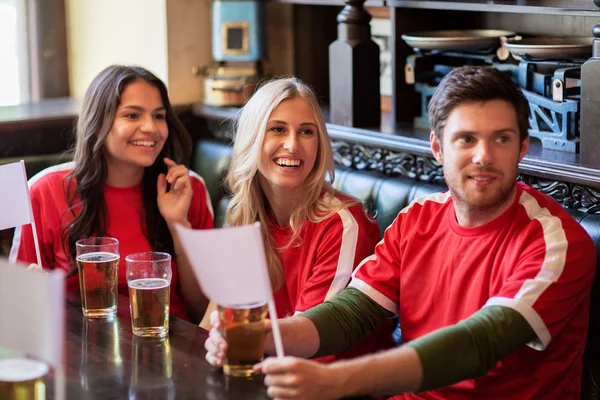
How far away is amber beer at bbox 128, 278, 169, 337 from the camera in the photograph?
1807mm

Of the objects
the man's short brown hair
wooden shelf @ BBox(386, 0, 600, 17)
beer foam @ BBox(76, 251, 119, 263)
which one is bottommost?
beer foam @ BBox(76, 251, 119, 263)

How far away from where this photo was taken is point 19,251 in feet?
7.90

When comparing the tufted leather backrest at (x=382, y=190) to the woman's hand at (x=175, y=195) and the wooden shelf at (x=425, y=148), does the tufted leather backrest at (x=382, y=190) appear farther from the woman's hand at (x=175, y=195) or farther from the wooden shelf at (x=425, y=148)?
the woman's hand at (x=175, y=195)

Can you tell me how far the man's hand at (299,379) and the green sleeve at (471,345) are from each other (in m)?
0.18

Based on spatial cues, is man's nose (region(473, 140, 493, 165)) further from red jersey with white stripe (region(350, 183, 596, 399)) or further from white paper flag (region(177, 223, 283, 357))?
white paper flag (region(177, 223, 283, 357))

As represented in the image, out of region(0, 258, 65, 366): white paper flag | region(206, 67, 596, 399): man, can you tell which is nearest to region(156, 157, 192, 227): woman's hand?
region(206, 67, 596, 399): man

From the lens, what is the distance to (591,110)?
6.98ft

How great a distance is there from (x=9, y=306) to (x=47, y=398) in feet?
1.17

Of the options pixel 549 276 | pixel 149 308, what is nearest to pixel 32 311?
pixel 149 308

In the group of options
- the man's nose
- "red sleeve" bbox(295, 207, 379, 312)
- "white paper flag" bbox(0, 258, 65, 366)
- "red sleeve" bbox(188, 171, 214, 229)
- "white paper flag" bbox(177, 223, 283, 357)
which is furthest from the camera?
"red sleeve" bbox(188, 171, 214, 229)

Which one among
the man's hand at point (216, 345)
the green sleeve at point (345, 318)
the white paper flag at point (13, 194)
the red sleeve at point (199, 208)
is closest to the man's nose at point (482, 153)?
the green sleeve at point (345, 318)

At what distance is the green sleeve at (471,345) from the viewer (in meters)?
1.53

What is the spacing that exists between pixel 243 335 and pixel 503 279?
0.53 metres

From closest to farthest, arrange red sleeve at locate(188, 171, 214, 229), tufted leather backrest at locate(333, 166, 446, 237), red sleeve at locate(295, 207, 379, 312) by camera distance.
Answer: red sleeve at locate(295, 207, 379, 312) < tufted leather backrest at locate(333, 166, 446, 237) < red sleeve at locate(188, 171, 214, 229)
